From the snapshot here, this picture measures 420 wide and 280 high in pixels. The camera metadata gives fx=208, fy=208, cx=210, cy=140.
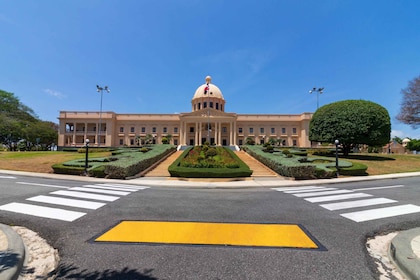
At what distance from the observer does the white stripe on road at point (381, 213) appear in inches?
227

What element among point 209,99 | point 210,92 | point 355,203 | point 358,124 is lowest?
point 355,203

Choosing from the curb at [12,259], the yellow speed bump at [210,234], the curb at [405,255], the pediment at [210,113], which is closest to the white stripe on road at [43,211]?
the curb at [12,259]

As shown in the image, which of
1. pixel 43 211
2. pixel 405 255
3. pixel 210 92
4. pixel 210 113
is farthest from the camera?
pixel 210 92

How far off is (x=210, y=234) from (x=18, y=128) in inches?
2537

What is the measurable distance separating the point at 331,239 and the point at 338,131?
101ft

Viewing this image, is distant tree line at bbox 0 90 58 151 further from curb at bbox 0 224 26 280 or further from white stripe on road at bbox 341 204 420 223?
white stripe on road at bbox 341 204 420 223

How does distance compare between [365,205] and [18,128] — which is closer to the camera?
[365,205]

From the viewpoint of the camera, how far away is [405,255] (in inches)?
130

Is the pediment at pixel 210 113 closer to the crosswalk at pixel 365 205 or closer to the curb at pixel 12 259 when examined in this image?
the crosswalk at pixel 365 205

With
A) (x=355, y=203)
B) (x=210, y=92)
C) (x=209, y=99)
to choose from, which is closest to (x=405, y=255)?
(x=355, y=203)

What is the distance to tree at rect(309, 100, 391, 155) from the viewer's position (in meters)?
28.7

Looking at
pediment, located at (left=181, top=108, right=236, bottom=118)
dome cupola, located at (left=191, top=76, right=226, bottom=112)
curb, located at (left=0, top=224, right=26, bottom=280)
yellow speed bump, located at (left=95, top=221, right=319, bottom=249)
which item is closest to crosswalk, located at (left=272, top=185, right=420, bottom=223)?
yellow speed bump, located at (left=95, top=221, right=319, bottom=249)

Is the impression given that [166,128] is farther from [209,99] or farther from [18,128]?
[18,128]

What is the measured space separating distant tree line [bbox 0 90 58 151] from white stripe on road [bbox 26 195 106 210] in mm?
55574
